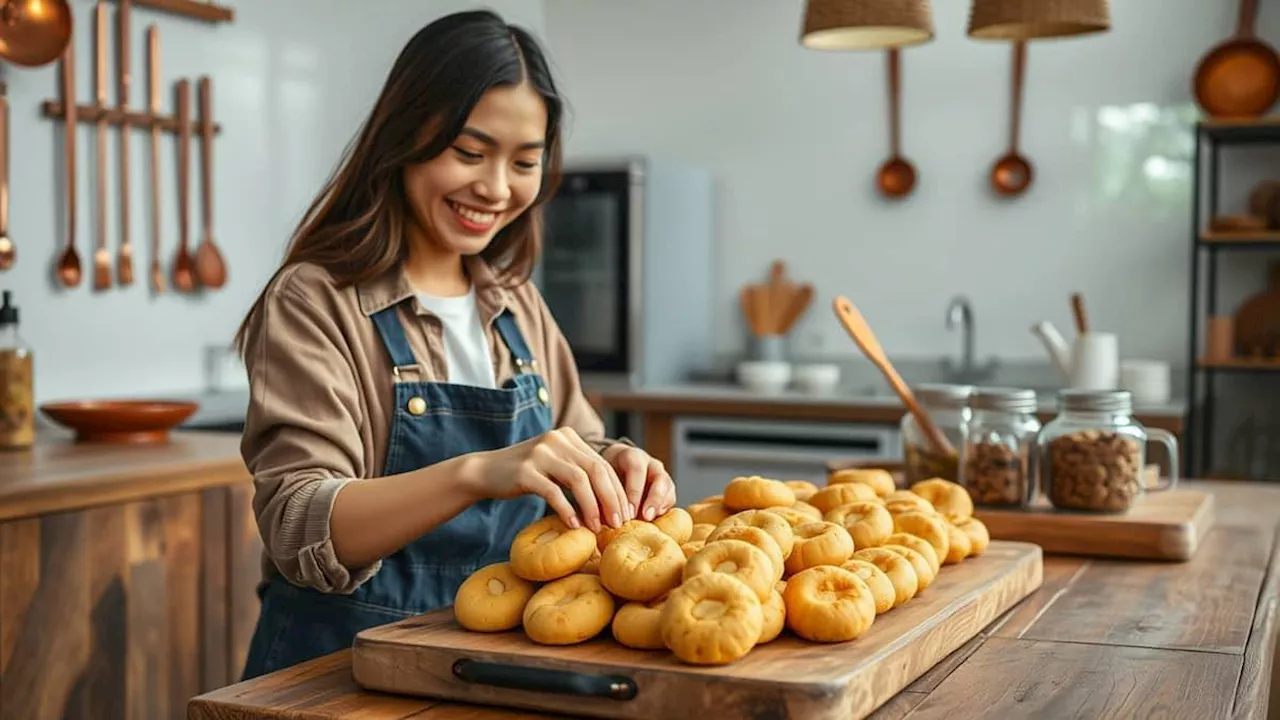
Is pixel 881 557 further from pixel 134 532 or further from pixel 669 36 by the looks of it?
pixel 669 36

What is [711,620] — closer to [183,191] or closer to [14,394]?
[14,394]

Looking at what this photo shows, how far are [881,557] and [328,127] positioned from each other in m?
3.60

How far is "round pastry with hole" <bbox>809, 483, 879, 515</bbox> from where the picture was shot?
1602 mm

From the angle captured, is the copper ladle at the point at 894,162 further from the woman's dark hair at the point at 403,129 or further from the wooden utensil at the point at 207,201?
the woman's dark hair at the point at 403,129

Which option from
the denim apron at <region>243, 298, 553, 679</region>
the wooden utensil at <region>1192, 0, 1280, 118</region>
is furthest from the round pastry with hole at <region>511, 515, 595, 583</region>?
the wooden utensil at <region>1192, 0, 1280, 118</region>

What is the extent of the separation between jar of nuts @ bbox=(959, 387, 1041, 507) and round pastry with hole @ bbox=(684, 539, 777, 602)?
0.88 meters

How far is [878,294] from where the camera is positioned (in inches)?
201

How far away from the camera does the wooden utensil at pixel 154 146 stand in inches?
151

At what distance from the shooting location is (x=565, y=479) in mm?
1286

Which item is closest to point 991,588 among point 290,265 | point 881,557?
point 881,557

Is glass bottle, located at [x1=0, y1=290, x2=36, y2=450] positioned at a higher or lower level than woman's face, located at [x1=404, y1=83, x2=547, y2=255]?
lower

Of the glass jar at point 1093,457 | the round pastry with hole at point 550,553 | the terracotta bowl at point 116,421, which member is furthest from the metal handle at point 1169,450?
the terracotta bowl at point 116,421

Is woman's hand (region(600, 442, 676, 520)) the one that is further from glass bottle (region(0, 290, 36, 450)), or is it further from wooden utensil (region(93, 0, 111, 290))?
wooden utensil (region(93, 0, 111, 290))

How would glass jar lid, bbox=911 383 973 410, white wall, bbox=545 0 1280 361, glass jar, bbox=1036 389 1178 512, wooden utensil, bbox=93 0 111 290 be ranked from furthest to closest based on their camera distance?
1. white wall, bbox=545 0 1280 361
2. wooden utensil, bbox=93 0 111 290
3. glass jar lid, bbox=911 383 973 410
4. glass jar, bbox=1036 389 1178 512
